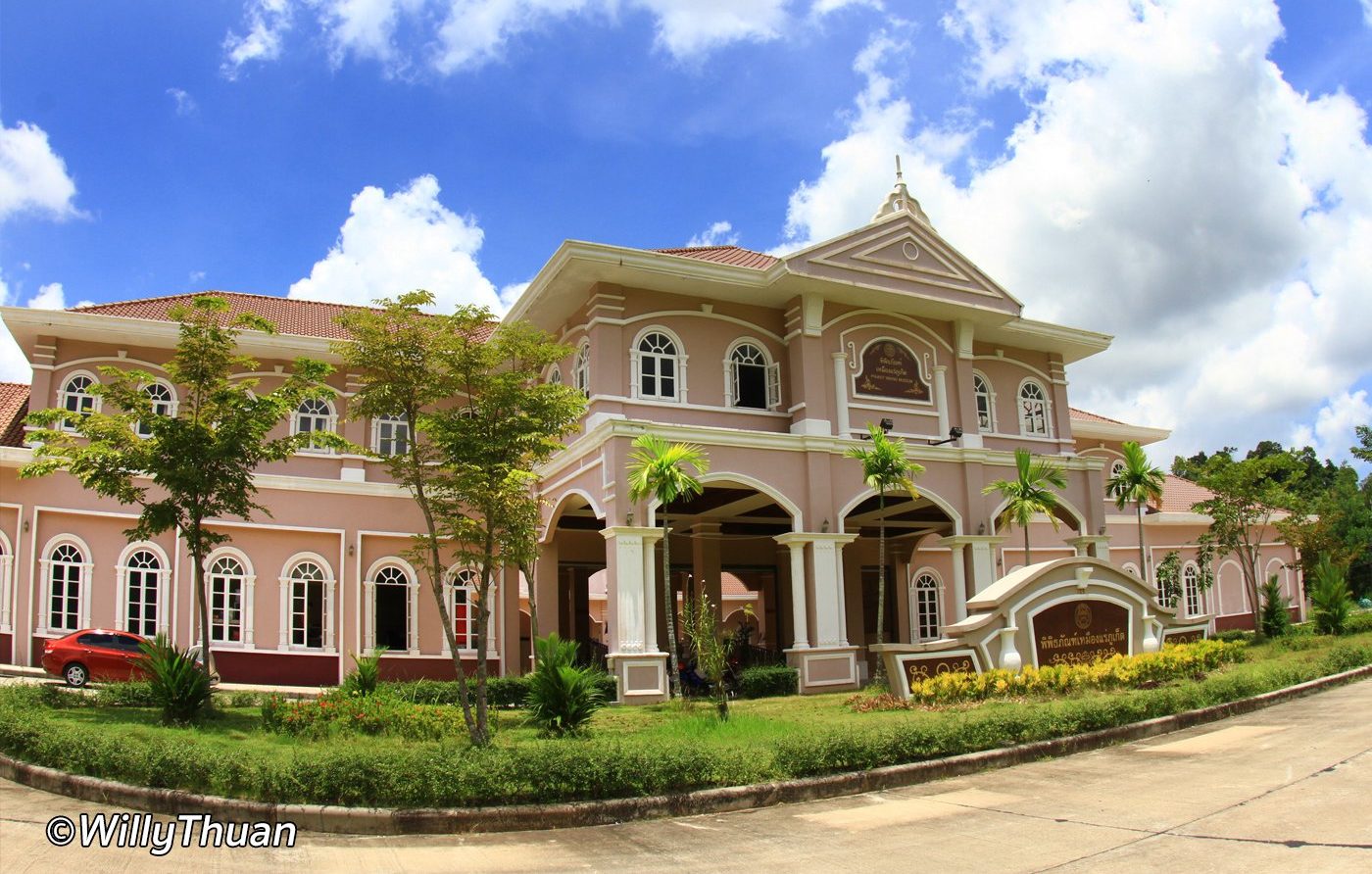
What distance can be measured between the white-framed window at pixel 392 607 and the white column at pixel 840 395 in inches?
388

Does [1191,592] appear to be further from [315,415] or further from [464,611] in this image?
[315,415]

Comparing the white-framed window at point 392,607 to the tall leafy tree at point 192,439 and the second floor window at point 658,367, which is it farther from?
the tall leafy tree at point 192,439

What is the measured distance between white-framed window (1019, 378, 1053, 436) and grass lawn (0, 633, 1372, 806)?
12627 mm

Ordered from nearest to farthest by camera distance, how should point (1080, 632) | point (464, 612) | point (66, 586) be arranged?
point (1080, 632), point (66, 586), point (464, 612)

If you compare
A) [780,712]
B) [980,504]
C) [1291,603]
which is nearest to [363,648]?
[780,712]

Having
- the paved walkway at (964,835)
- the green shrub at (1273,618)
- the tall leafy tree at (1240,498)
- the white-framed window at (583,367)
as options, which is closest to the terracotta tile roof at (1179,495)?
the tall leafy tree at (1240,498)

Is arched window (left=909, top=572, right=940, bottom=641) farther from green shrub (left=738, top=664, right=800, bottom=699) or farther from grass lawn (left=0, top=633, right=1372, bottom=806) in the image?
grass lawn (left=0, top=633, right=1372, bottom=806)

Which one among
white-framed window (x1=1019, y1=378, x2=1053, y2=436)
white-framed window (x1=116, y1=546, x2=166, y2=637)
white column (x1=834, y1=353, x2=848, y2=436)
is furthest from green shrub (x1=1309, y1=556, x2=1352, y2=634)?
white-framed window (x1=116, y1=546, x2=166, y2=637)

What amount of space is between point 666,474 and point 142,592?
11609 millimetres

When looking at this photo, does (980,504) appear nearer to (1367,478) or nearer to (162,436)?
Result: (162,436)

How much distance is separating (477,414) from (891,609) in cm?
1926

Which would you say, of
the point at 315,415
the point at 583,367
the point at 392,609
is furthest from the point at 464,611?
the point at 583,367

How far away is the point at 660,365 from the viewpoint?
21.4 meters

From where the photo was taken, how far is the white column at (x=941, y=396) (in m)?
23.5
